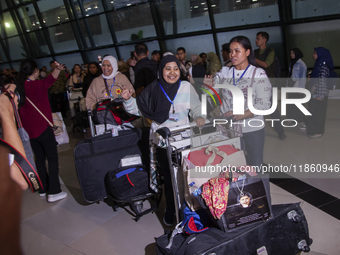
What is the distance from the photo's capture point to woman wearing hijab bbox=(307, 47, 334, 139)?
500 centimetres

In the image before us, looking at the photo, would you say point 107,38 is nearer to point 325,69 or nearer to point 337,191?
point 325,69

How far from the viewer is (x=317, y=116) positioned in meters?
5.33

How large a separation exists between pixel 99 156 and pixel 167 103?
1.06 metres

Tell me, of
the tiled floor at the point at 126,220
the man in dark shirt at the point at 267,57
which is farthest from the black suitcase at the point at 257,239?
the man in dark shirt at the point at 267,57

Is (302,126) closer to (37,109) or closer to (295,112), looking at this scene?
(295,112)

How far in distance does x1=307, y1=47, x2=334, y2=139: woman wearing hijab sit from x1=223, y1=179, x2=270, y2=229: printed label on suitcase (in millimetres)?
3230

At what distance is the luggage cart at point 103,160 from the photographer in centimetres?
369

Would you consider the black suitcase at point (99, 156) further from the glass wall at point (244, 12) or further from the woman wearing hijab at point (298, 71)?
the glass wall at point (244, 12)

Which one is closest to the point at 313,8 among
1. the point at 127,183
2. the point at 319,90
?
the point at 319,90

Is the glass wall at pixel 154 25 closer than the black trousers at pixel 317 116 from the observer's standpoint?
No

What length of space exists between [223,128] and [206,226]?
0.91 m

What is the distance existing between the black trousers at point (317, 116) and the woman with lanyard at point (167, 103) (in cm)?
275

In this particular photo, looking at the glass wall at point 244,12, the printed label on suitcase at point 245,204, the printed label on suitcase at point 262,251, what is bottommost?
the printed label on suitcase at point 262,251

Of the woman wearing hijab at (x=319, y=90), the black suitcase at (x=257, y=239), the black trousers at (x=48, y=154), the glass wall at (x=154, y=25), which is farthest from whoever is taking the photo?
the glass wall at (x=154, y=25)
